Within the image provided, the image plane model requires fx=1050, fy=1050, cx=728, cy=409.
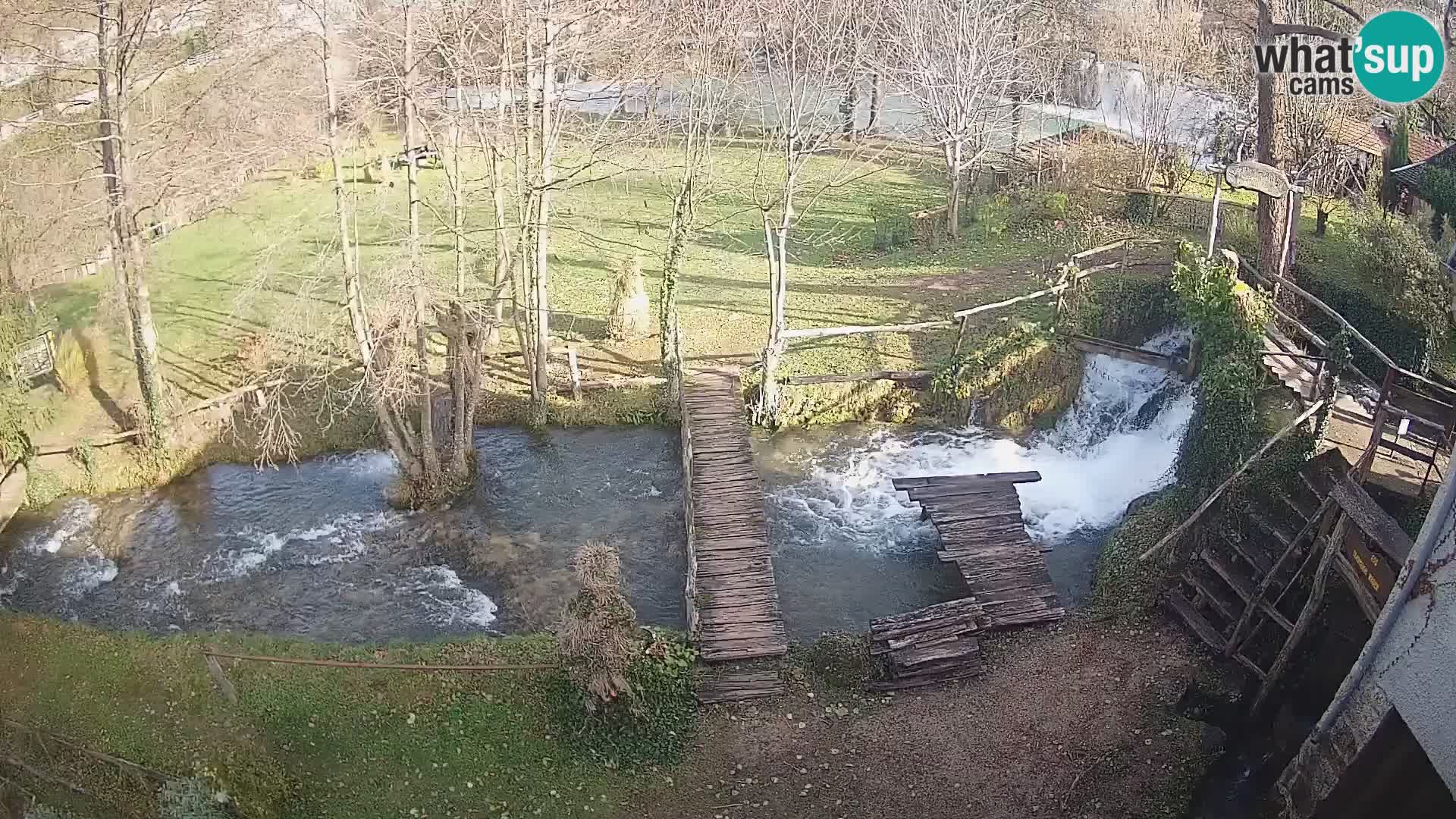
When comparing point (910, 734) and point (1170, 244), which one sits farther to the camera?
point (1170, 244)

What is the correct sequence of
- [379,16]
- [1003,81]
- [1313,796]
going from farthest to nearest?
[1003,81] → [379,16] → [1313,796]

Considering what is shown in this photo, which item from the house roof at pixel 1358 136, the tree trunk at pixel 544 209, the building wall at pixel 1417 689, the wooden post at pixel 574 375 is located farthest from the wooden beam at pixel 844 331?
the house roof at pixel 1358 136

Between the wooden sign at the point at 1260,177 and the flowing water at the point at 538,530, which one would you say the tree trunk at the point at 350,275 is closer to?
the flowing water at the point at 538,530

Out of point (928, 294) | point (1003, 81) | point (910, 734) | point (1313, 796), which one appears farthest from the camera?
point (1003, 81)

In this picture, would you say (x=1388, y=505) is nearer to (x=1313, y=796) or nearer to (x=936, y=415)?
(x=1313, y=796)

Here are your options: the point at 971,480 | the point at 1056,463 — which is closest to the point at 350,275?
the point at 971,480

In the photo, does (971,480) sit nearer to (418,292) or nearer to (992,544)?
(992,544)

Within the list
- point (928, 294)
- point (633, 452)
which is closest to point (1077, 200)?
point (928, 294)
